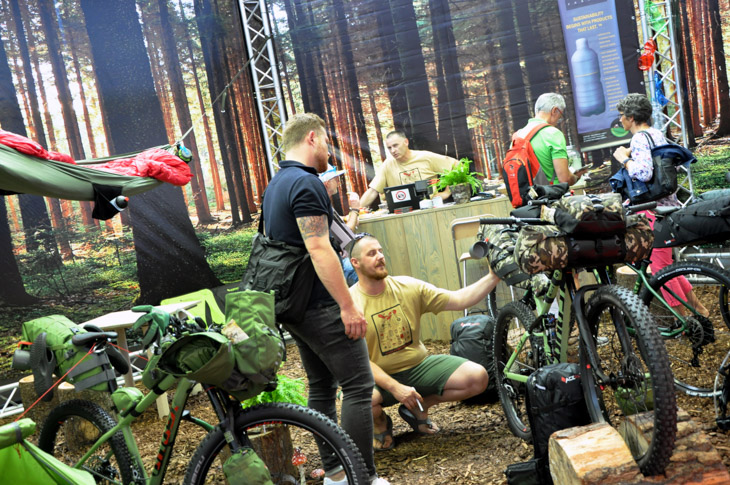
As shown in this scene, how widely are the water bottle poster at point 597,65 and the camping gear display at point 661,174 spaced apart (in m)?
2.60

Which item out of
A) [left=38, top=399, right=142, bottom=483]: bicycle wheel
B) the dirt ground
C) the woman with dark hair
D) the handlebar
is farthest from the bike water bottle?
[left=38, top=399, right=142, bottom=483]: bicycle wheel

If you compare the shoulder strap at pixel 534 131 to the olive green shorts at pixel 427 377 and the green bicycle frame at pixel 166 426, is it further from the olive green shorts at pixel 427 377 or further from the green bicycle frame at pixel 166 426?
the green bicycle frame at pixel 166 426

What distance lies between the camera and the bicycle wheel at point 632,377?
1963 millimetres

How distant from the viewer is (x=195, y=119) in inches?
263

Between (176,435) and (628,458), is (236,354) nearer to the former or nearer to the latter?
(176,435)

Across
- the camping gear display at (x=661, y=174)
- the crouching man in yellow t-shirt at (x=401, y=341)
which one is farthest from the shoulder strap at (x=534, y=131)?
the crouching man in yellow t-shirt at (x=401, y=341)

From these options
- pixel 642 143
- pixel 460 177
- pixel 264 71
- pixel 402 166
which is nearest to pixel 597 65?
pixel 460 177

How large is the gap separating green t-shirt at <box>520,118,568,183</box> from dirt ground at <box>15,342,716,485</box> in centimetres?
179

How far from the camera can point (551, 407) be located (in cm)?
246

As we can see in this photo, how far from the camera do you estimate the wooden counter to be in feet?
18.2

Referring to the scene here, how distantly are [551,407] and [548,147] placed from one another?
8.35 feet

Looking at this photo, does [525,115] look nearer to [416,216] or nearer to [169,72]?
[416,216]

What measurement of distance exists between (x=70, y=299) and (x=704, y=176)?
6.00 m

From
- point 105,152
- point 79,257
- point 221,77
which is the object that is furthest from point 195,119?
point 79,257
